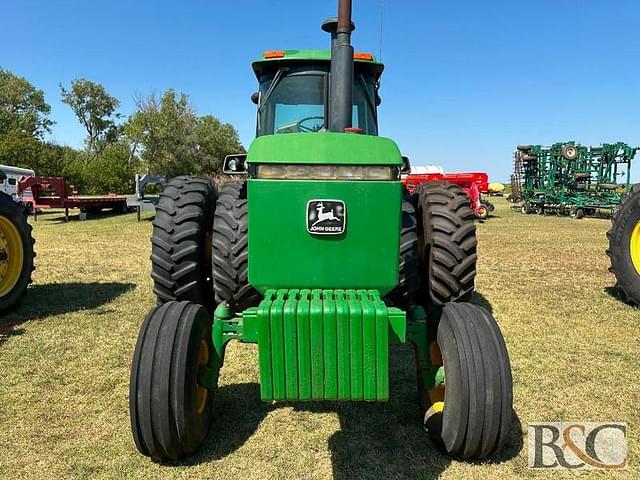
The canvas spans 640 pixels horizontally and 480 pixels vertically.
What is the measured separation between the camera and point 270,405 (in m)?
3.57

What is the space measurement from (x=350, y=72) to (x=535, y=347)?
9.74 ft

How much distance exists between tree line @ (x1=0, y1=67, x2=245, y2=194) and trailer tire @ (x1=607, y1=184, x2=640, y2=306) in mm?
31212

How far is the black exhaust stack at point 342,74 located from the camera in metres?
3.41

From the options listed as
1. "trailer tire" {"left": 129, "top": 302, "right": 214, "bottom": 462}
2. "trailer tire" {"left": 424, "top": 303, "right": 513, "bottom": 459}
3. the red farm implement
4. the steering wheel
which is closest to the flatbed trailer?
the red farm implement

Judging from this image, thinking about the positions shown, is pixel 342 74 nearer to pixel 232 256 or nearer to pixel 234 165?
pixel 234 165

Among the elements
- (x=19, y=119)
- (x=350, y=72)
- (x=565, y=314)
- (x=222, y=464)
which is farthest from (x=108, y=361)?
(x=19, y=119)

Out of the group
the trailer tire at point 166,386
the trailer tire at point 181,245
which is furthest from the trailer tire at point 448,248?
the trailer tire at point 166,386

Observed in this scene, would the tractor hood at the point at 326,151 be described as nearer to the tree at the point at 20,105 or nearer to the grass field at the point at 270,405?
the grass field at the point at 270,405

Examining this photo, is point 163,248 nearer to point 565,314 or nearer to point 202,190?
point 202,190

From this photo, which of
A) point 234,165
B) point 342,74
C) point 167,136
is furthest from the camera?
point 167,136

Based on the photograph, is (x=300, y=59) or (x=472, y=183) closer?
(x=300, y=59)

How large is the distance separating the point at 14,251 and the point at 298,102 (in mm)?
3849

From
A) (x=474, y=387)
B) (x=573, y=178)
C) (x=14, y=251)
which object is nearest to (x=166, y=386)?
(x=474, y=387)

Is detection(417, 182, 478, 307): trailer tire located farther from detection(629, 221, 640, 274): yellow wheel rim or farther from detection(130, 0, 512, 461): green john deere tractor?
detection(629, 221, 640, 274): yellow wheel rim
